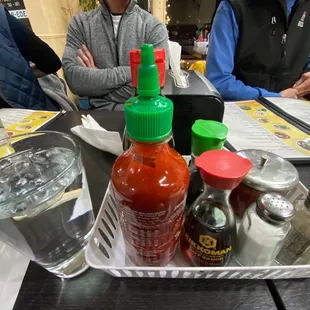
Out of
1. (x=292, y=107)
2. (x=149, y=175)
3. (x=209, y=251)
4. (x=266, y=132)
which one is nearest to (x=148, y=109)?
(x=149, y=175)

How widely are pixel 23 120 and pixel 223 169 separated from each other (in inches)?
26.6

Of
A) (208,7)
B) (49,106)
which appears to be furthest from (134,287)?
(208,7)

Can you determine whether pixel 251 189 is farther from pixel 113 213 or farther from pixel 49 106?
pixel 49 106

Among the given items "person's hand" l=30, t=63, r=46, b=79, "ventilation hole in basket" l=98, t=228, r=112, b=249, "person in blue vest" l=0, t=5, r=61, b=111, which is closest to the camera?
"ventilation hole in basket" l=98, t=228, r=112, b=249

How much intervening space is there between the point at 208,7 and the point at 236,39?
192 cm

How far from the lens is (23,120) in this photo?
690 mm

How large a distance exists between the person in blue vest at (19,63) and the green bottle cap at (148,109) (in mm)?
811

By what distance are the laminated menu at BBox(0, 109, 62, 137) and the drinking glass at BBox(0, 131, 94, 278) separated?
307 mm

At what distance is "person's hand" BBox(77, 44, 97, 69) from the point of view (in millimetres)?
1127

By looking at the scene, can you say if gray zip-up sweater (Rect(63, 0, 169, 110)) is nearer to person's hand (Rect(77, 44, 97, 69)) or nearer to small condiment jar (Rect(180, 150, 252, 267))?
person's hand (Rect(77, 44, 97, 69))

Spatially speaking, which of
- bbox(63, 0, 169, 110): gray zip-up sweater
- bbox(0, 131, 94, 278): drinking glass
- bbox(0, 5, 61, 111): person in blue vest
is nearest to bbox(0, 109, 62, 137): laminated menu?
bbox(0, 5, 61, 111): person in blue vest

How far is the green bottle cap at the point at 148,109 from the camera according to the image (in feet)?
0.62

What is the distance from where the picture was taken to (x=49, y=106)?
1009 mm

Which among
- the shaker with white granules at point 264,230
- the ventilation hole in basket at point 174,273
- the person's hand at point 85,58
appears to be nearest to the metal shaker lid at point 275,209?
the shaker with white granules at point 264,230
